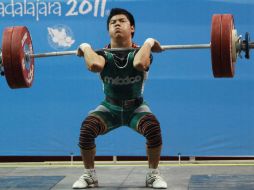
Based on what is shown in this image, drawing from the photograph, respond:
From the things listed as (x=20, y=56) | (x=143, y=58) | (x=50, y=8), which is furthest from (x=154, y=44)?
(x=50, y=8)

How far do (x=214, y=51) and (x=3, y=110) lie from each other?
72.5 inches

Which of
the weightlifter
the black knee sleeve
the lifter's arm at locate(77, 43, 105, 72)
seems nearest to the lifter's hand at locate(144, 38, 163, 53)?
the weightlifter

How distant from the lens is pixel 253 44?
345cm

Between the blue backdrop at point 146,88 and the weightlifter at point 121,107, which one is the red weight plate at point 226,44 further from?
the blue backdrop at point 146,88

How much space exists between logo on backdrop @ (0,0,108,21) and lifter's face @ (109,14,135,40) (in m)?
0.85

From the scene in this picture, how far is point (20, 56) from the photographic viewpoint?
3551 mm

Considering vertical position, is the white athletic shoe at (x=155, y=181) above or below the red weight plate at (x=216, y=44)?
below

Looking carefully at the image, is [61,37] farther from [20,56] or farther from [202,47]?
[202,47]

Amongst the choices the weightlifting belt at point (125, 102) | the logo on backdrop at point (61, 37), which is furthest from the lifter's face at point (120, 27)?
the logo on backdrop at point (61, 37)

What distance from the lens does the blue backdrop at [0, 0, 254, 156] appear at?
14.5 feet

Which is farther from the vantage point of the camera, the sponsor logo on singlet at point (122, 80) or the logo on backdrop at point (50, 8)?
the logo on backdrop at point (50, 8)

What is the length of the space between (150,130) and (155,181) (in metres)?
0.29

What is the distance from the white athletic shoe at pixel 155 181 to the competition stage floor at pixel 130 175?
0.05 m

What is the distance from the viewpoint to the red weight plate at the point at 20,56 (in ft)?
11.6
